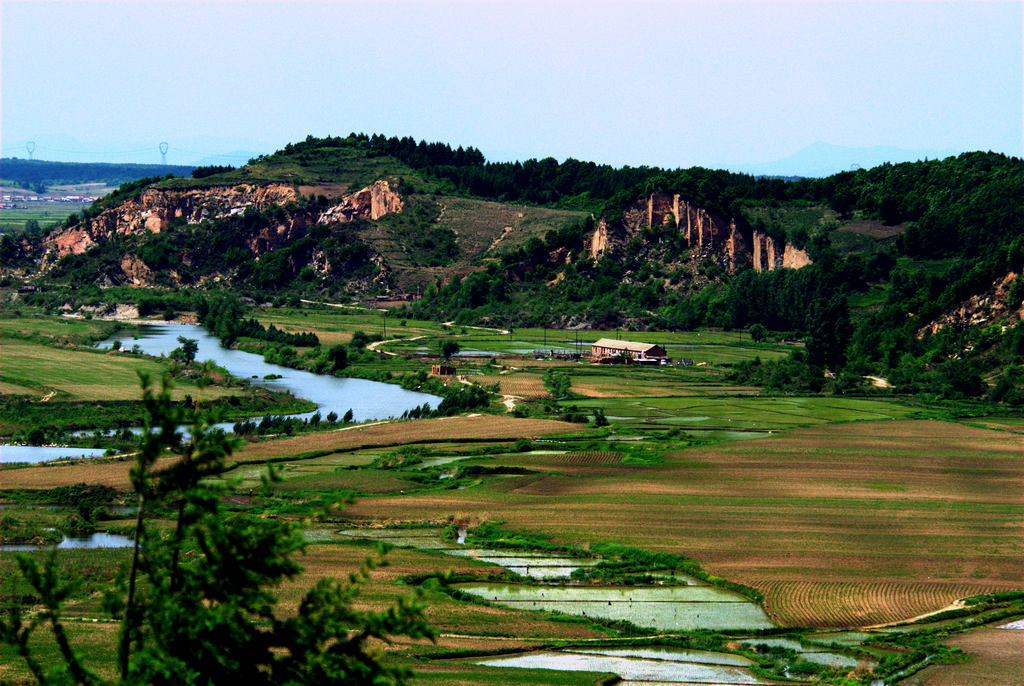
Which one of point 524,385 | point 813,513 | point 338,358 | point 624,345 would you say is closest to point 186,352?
point 338,358

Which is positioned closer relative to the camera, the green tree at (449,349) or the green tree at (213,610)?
the green tree at (213,610)

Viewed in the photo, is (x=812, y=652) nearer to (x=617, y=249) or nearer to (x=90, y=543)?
(x=90, y=543)

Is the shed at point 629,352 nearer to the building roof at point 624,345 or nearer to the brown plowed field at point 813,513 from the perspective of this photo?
the building roof at point 624,345

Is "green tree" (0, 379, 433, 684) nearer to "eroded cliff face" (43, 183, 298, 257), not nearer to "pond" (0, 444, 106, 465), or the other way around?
"pond" (0, 444, 106, 465)

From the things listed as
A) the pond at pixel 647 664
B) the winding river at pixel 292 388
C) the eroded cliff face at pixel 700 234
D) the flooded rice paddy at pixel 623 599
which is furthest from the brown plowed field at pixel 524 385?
the eroded cliff face at pixel 700 234

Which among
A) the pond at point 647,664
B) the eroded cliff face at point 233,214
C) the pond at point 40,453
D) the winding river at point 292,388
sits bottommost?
the pond at point 40,453

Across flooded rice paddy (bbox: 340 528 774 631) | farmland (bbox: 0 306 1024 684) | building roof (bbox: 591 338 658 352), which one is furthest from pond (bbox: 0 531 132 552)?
building roof (bbox: 591 338 658 352)

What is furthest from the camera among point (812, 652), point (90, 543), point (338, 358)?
point (338, 358)
